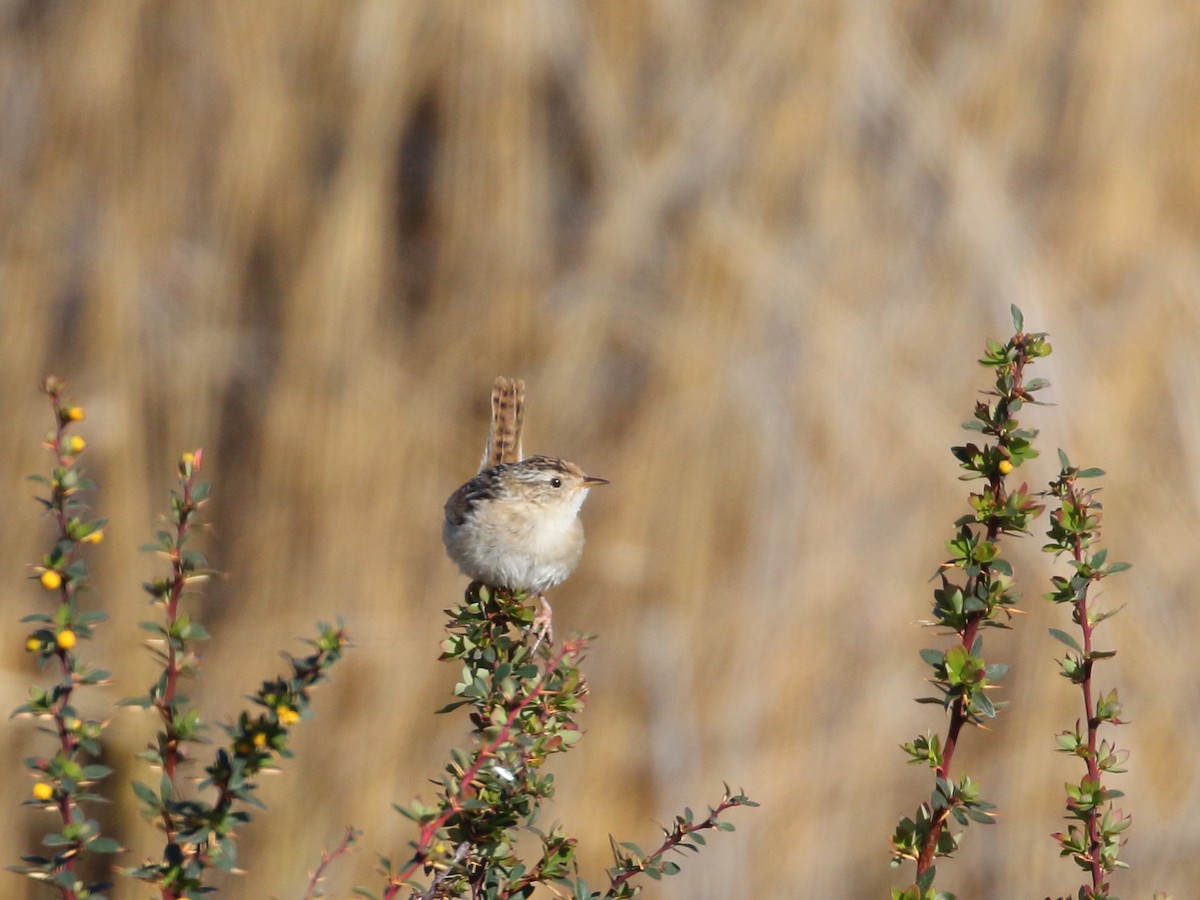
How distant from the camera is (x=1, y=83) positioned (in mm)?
3219

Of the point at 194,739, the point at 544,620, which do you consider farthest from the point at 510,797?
the point at 544,620

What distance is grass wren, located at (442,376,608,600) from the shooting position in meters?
2.33

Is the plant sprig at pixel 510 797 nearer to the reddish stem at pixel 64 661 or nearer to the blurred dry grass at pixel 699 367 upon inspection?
A: the reddish stem at pixel 64 661

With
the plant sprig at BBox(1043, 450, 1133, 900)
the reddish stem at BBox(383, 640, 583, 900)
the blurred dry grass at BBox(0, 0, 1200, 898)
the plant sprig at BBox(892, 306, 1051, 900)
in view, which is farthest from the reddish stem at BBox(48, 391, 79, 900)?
the blurred dry grass at BBox(0, 0, 1200, 898)

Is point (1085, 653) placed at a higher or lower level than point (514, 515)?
lower

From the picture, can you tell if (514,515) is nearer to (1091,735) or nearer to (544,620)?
(544,620)

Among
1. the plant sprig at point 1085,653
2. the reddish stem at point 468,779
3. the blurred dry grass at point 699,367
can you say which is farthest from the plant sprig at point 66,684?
the blurred dry grass at point 699,367

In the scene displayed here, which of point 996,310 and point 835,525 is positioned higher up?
point 996,310

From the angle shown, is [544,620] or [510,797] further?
[544,620]

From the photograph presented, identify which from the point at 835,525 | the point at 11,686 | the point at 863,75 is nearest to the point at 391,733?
the point at 11,686

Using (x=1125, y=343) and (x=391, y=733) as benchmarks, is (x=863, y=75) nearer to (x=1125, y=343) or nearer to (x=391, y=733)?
(x=1125, y=343)

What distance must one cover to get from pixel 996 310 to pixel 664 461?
956 millimetres

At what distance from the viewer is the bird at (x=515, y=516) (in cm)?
232

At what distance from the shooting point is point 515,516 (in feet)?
8.04
